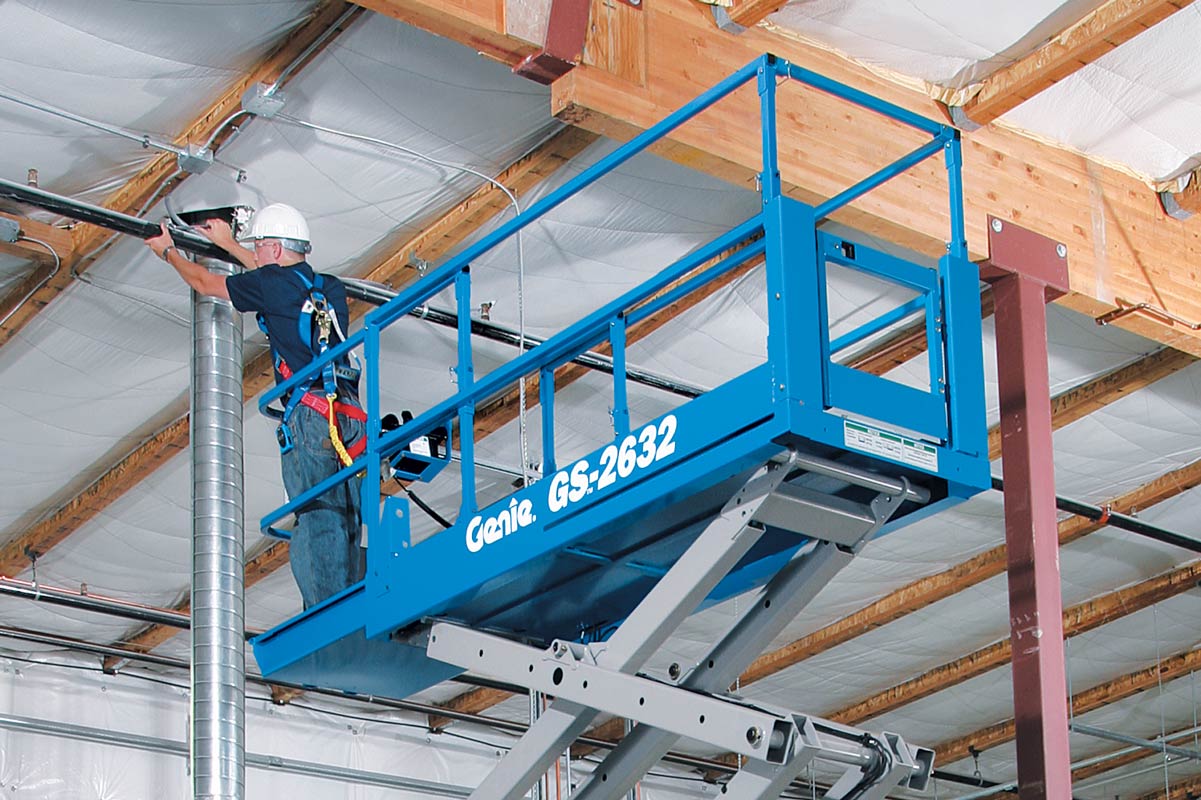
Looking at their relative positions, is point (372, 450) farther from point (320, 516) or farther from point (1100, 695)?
point (1100, 695)

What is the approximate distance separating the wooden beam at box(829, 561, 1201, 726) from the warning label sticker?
31.0 feet

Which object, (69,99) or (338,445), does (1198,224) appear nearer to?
(338,445)

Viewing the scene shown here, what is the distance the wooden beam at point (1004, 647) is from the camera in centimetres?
1714

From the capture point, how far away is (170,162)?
34.3 feet

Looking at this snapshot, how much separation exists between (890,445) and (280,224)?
4.42 meters

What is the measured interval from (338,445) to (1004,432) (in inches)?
167

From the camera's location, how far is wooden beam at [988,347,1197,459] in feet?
43.6

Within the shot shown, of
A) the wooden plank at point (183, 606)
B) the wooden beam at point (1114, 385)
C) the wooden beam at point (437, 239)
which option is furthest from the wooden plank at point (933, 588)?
the wooden beam at point (437, 239)

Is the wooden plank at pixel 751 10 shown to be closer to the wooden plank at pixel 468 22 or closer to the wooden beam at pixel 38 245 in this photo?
the wooden plank at pixel 468 22

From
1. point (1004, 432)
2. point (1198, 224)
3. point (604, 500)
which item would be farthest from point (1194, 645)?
point (604, 500)

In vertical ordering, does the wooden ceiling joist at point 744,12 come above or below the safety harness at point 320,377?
above

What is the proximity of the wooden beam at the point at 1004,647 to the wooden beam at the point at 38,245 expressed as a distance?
9155 mm

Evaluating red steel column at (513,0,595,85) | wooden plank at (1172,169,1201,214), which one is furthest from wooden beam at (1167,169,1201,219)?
red steel column at (513,0,595,85)

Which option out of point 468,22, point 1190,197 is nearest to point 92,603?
point 468,22
